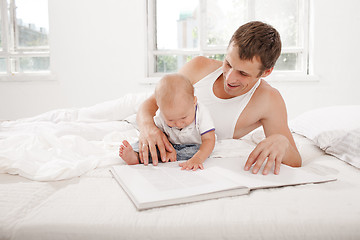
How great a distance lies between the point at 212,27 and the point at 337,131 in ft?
7.53

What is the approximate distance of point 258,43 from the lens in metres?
→ 1.09

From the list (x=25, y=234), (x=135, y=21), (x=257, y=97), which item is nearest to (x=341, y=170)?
(x=257, y=97)

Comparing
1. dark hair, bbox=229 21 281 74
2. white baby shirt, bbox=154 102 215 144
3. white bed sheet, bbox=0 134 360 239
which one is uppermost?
dark hair, bbox=229 21 281 74

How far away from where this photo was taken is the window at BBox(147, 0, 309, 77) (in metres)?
3.18

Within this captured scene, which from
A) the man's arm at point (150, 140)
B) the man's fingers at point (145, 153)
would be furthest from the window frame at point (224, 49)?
the man's fingers at point (145, 153)

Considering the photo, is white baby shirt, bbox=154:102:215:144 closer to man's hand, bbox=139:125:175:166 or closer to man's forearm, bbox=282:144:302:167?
man's hand, bbox=139:125:175:166

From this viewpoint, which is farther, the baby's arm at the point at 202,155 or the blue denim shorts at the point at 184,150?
the blue denim shorts at the point at 184,150

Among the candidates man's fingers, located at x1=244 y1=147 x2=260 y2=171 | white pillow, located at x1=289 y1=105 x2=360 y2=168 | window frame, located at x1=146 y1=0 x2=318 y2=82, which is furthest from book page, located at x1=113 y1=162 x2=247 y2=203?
window frame, located at x1=146 y1=0 x2=318 y2=82

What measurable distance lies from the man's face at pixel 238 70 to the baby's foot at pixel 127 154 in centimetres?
46

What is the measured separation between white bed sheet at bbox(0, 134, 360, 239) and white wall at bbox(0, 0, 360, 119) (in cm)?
247

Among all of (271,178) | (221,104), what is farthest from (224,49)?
(271,178)

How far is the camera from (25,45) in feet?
12.2

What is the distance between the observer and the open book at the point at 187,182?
727mm

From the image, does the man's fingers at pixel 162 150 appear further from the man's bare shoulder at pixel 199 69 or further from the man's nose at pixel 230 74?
the man's bare shoulder at pixel 199 69
